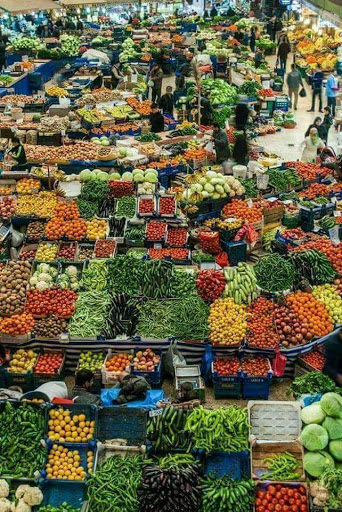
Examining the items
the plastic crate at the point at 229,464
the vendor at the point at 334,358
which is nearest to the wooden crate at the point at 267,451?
the plastic crate at the point at 229,464

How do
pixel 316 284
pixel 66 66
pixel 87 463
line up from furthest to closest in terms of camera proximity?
pixel 66 66
pixel 316 284
pixel 87 463

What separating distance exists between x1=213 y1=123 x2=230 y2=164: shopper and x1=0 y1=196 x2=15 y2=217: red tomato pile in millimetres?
3917

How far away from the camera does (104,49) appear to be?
24.1m

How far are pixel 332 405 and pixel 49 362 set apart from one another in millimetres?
3302

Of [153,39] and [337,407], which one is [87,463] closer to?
[337,407]

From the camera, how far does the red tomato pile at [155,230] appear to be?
9.02m

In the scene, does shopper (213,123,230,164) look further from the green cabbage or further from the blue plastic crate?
the blue plastic crate

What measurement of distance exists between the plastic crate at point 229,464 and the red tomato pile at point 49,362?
229 centimetres

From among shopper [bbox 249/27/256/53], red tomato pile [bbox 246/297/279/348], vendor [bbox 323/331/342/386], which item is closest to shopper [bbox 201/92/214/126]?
red tomato pile [bbox 246/297/279/348]

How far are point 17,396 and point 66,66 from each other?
1729 centimetres

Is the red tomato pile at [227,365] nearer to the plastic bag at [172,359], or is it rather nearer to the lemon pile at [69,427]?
Result: the plastic bag at [172,359]

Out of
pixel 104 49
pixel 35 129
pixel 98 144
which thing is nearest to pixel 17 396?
pixel 98 144

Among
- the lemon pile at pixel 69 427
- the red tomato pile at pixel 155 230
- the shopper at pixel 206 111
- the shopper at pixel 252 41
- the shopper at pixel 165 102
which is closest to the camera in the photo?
the lemon pile at pixel 69 427

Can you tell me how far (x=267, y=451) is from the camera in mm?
5469
